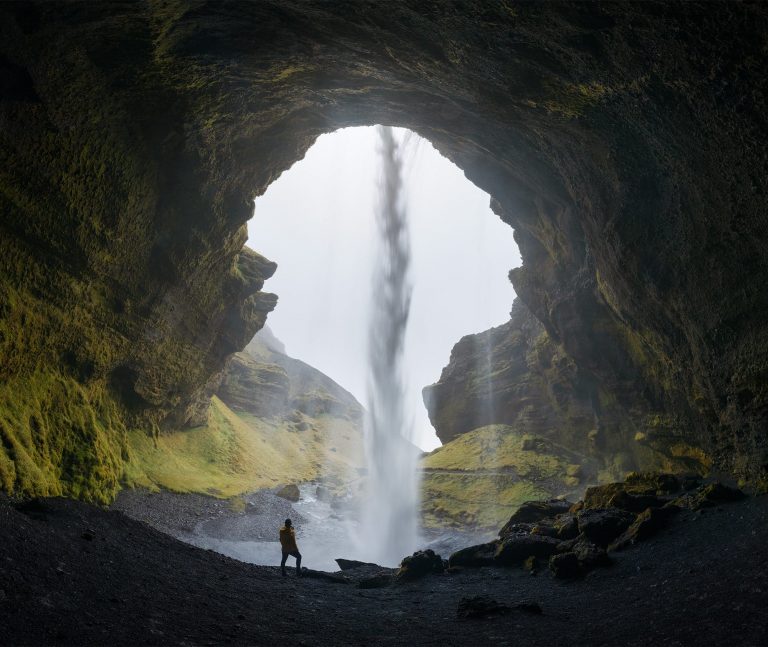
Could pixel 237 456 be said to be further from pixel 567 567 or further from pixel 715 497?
pixel 715 497

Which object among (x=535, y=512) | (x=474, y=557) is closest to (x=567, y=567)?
(x=474, y=557)

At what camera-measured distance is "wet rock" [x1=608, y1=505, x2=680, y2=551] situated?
11453mm

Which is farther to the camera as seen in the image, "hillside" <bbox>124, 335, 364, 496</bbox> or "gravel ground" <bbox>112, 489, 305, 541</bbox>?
"hillside" <bbox>124, 335, 364, 496</bbox>

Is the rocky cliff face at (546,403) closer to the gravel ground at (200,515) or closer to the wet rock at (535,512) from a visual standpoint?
the wet rock at (535,512)

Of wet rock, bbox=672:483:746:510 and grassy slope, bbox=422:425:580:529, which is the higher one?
grassy slope, bbox=422:425:580:529

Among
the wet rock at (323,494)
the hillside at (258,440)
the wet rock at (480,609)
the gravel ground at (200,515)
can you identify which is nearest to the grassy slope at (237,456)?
the hillside at (258,440)

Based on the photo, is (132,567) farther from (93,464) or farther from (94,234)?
(94,234)

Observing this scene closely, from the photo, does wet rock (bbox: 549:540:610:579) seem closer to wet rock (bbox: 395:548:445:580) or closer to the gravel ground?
wet rock (bbox: 395:548:445:580)

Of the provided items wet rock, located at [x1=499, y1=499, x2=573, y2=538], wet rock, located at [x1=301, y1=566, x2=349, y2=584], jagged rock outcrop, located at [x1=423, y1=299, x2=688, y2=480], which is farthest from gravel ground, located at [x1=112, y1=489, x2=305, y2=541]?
jagged rock outcrop, located at [x1=423, y1=299, x2=688, y2=480]

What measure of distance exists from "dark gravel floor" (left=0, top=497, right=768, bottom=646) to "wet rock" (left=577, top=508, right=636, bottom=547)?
52.5 inches

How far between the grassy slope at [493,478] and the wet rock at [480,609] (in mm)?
22372

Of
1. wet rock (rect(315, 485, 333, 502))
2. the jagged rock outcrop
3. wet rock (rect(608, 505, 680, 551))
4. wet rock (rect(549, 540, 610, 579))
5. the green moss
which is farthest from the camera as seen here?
wet rock (rect(315, 485, 333, 502))

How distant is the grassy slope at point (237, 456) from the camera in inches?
1146

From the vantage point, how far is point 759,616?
5551 millimetres
